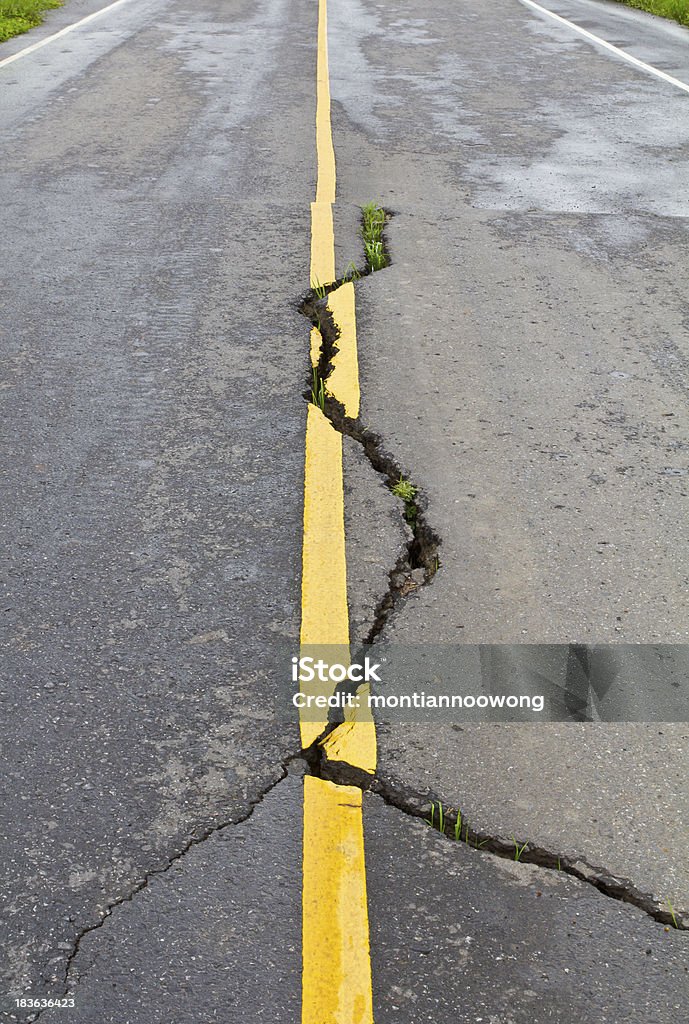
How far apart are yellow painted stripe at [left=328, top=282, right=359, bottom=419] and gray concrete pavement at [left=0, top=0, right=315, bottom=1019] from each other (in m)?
0.18

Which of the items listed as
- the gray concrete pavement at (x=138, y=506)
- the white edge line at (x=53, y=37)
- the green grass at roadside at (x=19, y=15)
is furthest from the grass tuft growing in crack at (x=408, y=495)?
the green grass at roadside at (x=19, y=15)

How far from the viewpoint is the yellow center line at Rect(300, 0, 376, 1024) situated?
212cm

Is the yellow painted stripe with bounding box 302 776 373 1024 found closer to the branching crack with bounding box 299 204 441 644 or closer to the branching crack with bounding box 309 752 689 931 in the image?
the branching crack with bounding box 309 752 689 931

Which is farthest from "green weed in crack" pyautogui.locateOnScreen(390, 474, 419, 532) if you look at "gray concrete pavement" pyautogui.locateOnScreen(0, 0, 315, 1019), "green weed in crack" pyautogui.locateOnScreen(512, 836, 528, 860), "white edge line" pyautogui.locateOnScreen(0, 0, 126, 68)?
"white edge line" pyautogui.locateOnScreen(0, 0, 126, 68)

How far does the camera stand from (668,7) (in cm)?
1700

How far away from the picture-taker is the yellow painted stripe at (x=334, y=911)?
209cm

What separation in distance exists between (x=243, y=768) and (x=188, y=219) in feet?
16.1

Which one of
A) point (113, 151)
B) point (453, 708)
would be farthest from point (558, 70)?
point (453, 708)

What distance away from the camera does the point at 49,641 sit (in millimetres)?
3059

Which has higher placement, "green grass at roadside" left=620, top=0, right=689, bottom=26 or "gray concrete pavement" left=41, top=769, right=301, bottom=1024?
"gray concrete pavement" left=41, top=769, right=301, bottom=1024

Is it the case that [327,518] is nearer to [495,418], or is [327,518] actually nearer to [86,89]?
[495,418]

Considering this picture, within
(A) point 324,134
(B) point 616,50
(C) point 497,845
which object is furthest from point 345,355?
(B) point 616,50

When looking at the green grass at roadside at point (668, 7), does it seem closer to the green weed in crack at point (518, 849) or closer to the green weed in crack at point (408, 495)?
the green weed in crack at point (408, 495)

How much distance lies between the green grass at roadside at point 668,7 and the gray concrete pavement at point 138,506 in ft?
35.0
